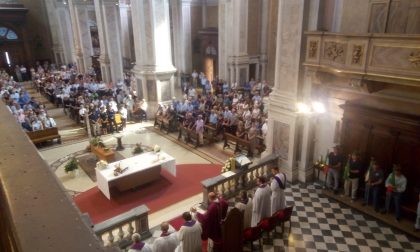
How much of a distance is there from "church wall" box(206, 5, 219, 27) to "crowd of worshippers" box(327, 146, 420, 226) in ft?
57.5

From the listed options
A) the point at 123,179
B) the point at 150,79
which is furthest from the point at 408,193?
the point at 150,79

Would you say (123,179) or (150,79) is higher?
(150,79)

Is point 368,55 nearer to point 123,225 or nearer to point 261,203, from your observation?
point 261,203

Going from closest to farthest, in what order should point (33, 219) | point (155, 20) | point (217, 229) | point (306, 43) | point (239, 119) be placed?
point (33, 219) < point (217, 229) < point (306, 43) < point (239, 119) < point (155, 20)

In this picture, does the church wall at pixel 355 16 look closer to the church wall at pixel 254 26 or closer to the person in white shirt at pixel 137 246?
the person in white shirt at pixel 137 246

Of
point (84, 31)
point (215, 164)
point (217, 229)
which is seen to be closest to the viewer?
point (217, 229)

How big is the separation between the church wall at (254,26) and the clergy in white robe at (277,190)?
42.6 ft

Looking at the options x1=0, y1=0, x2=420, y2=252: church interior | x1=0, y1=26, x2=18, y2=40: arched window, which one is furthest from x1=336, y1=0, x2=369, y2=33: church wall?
x1=0, y1=26, x2=18, y2=40: arched window

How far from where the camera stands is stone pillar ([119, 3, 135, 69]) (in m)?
28.3

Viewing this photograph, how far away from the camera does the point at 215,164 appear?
35.4ft

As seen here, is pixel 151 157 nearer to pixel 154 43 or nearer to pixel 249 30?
pixel 154 43

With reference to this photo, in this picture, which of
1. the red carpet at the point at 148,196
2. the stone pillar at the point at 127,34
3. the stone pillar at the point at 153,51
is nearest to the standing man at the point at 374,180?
the red carpet at the point at 148,196

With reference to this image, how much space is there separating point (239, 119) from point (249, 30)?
8014 millimetres

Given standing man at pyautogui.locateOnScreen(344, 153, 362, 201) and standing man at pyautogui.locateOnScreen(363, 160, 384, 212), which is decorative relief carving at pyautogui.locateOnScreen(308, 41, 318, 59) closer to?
standing man at pyautogui.locateOnScreen(344, 153, 362, 201)
